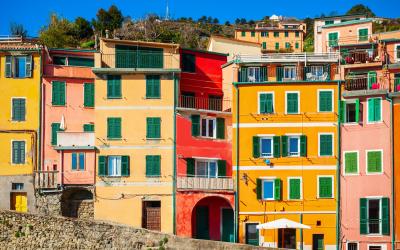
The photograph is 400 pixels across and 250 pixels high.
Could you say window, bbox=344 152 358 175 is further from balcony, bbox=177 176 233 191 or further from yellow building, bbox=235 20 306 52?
yellow building, bbox=235 20 306 52

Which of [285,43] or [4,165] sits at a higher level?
[285,43]

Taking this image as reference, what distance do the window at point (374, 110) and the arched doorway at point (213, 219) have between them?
33.5 feet

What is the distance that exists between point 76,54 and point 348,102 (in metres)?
18.1

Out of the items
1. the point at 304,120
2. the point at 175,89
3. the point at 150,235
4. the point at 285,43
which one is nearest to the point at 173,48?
the point at 175,89

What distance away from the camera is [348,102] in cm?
5172

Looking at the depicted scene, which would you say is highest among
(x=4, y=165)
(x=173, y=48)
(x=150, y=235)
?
(x=173, y=48)

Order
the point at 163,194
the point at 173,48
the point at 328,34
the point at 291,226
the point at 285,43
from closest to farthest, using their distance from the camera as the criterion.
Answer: the point at 291,226, the point at 163,194, the point at 173,48, the point at 328,34, the point at 285,43

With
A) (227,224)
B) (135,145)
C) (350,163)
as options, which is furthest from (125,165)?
(350,163)

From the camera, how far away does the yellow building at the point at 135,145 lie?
5153 cm

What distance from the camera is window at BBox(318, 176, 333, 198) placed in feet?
168

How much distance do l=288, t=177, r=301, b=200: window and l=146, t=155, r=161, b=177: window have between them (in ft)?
26.1

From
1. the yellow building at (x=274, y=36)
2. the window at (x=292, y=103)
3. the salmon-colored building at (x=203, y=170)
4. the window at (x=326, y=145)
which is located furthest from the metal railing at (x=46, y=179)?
the yellow building at (x=274, y=36)

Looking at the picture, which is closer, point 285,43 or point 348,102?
point 348,102

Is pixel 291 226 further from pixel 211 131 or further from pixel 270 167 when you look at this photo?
pixel 211 131
